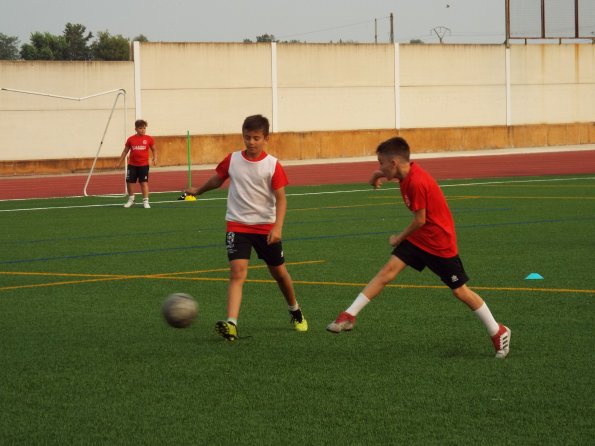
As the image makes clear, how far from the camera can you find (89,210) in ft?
80.4

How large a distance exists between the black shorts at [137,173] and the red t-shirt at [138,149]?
10cm

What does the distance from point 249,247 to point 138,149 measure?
52.9 feet

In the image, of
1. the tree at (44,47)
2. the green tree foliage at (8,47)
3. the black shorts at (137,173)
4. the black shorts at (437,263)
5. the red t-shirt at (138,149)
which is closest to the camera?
the black shorts at (437,263)

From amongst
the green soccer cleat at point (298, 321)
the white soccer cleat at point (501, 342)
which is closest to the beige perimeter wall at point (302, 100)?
the green soccer cleat at point (298, 321)

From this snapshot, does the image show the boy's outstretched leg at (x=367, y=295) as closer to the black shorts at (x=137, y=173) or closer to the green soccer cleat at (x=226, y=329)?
the green soccer cleat at (x=226, y=329)

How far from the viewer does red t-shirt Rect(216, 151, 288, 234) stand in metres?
9.44

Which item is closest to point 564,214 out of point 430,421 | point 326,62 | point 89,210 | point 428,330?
point 89,210

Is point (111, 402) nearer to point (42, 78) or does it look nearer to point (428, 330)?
point (428, 330)

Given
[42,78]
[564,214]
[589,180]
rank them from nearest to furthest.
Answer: [564,214] → [589,180] → [42,78]

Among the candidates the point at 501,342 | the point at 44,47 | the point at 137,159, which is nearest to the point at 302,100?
the point at 137,159

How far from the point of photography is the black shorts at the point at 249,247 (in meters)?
9.44

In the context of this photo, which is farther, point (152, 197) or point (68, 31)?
point (68, 31)

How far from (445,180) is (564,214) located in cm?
1263

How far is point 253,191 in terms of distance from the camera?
31.1 feet
